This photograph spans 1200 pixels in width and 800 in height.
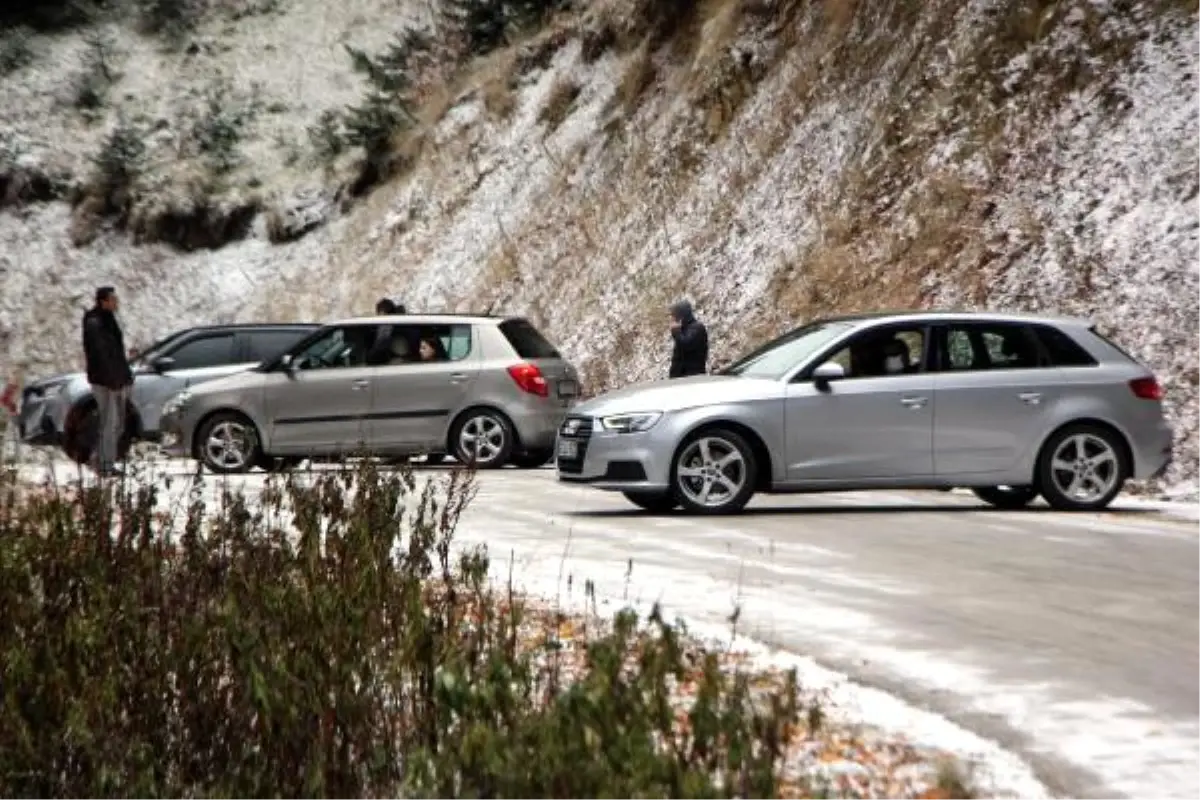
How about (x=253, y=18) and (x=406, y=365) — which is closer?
(x=406, y=365)

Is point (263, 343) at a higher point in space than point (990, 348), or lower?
higher

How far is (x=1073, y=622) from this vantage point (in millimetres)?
11789

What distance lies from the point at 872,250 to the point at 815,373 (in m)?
11.0

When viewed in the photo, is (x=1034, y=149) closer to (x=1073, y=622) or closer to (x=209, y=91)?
(x=1073, y=622)

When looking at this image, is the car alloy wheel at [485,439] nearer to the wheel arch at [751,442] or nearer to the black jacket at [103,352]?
the black jacket at [103,352]

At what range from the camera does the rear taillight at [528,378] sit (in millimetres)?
24844

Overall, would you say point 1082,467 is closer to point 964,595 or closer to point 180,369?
point 964,595

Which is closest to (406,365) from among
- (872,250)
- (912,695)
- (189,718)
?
(872,250)

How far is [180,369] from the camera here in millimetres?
29328

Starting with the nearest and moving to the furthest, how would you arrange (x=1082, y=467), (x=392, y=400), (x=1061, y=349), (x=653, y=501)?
(x=1082, y=467)
(x=1061, y=349)
(x=653, y=501)
(x=392, y=400)

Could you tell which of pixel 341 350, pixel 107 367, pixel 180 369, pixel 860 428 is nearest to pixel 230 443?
pixel 341 350

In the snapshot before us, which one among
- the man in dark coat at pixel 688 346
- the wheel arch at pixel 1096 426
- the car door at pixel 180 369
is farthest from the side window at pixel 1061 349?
the car door at pixel 180 369

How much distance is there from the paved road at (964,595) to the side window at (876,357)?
1.10m

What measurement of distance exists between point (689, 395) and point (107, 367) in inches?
295
